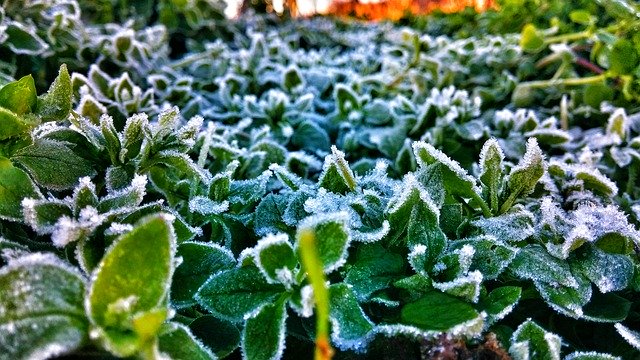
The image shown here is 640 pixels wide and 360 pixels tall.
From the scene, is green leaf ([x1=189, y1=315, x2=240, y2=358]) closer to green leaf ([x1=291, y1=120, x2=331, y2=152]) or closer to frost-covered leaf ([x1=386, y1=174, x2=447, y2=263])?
frost-covered leaf ([x1=386, y1=174, x2=447, y2=263])

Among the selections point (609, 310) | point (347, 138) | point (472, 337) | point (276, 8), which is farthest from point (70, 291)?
point (276, 8)

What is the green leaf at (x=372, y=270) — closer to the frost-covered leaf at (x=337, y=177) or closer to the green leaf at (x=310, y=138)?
the frost-covered leaf at (x=337, y=177)

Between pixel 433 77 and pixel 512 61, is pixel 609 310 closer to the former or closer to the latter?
pixel 433 77

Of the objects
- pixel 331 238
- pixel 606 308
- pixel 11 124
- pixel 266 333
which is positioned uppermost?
pixel 11 124

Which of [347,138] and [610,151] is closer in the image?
[610,151]

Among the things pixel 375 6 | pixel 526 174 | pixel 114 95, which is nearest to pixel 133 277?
pixel 526 174

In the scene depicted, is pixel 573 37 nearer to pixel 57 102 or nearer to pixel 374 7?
pixel 57 102

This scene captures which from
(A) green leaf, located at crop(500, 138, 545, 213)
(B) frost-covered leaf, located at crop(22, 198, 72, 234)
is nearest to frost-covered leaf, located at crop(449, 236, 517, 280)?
(A) green leaf, located at crop(500, 138, 545, 213)
